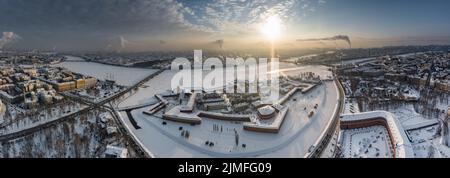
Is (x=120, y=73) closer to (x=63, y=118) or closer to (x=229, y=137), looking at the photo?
(x=63, y=118)

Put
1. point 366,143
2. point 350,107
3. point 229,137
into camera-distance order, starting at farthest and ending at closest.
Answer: point 350,107, point 229,137, point 366,143

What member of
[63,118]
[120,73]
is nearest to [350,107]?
[63,118]

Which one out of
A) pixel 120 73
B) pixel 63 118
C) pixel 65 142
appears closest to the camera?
pixel 65 142

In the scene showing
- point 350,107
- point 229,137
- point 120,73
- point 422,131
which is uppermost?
point 120,73

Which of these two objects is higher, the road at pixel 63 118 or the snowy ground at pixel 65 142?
the road at pixel 63 118

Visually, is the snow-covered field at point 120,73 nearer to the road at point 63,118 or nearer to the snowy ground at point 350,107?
the road at point 63,118

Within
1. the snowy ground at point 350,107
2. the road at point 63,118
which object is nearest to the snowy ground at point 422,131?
the snowy ground at point 350,107
